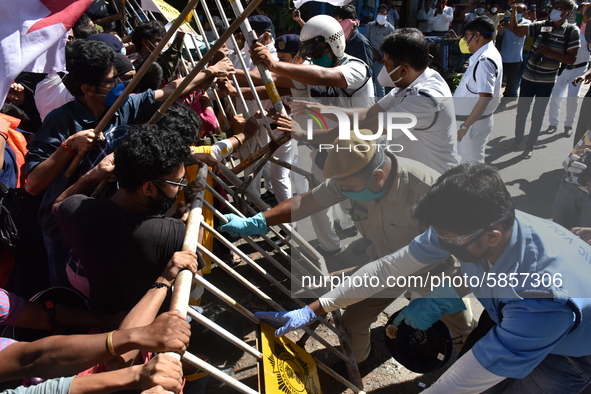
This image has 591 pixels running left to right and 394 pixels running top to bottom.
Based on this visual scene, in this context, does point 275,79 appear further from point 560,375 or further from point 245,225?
point 560,375

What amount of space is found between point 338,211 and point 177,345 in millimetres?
3180

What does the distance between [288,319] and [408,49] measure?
6.41 ft

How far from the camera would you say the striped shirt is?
5.62 m

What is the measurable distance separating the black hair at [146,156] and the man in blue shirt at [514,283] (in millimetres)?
1068

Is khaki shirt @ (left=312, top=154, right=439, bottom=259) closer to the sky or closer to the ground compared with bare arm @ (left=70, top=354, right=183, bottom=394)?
closer to the ground

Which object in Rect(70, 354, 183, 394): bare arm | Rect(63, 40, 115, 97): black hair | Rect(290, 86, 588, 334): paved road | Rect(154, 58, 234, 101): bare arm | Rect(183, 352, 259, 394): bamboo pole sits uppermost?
Rect(63, 40, 115, 97): black hair

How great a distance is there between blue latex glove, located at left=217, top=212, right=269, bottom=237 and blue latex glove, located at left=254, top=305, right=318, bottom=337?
546mm

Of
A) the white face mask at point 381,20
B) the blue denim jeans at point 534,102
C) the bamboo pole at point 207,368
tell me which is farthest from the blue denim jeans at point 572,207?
the white face mask at point 381,20

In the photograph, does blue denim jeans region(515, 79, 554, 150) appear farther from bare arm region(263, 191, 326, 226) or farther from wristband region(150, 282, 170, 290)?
wristband region(150, 282, 170, 290)

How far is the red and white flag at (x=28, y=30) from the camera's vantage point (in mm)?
1926

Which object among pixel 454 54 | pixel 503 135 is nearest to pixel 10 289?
pixel 503 135

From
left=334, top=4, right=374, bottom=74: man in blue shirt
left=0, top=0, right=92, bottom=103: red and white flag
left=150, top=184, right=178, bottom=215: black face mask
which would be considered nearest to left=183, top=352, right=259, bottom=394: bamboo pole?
left=150, top=184, right=178, bottom=215: black face mask

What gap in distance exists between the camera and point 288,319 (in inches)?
87.3

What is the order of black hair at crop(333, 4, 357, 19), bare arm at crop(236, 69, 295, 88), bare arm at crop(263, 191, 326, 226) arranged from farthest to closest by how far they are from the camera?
1. black hair at crop(333, 4, 357, 19)
2. bare arm at crop(236, 69, 295, 88)
3. bare arm at crop(263, 191, 326, 226)
